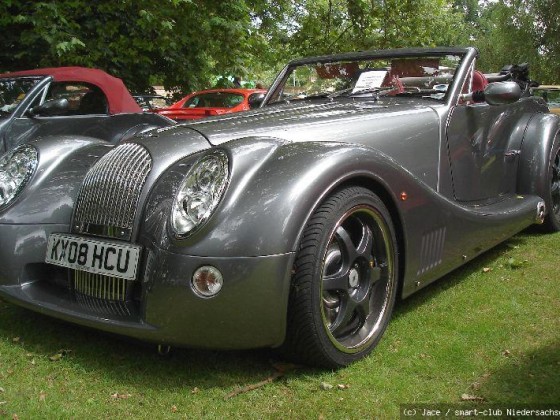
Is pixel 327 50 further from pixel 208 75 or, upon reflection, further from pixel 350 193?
pixel 350 193

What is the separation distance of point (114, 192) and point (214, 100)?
1002 cm

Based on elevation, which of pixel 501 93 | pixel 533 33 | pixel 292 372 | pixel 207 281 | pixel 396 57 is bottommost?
pixel 292 372

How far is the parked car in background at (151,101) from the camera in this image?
10.6 meters

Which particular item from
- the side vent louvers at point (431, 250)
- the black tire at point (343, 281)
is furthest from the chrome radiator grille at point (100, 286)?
the side vent louvers at point (431, 250)

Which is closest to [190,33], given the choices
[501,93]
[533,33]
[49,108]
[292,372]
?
[49,108]

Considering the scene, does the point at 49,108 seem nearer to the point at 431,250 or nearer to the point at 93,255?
the point at 93,255

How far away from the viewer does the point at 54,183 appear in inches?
120

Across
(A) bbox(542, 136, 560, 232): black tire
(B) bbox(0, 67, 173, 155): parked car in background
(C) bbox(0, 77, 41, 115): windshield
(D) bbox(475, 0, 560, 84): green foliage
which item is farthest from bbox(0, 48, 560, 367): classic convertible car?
(D) bbox(475, 0, 560, 84): green foliage

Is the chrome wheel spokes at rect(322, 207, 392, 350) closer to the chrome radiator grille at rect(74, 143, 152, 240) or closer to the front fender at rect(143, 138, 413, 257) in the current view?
the front fender at rect(143, 138, 413, 257)

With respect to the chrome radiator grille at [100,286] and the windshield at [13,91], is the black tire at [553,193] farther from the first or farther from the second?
the windshield at [13,91]

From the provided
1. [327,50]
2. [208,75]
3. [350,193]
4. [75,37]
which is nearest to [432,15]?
[327,50]

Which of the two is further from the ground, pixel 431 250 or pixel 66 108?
pixel 66 108

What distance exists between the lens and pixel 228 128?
122 inches

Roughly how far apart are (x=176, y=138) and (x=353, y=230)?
998 mm
